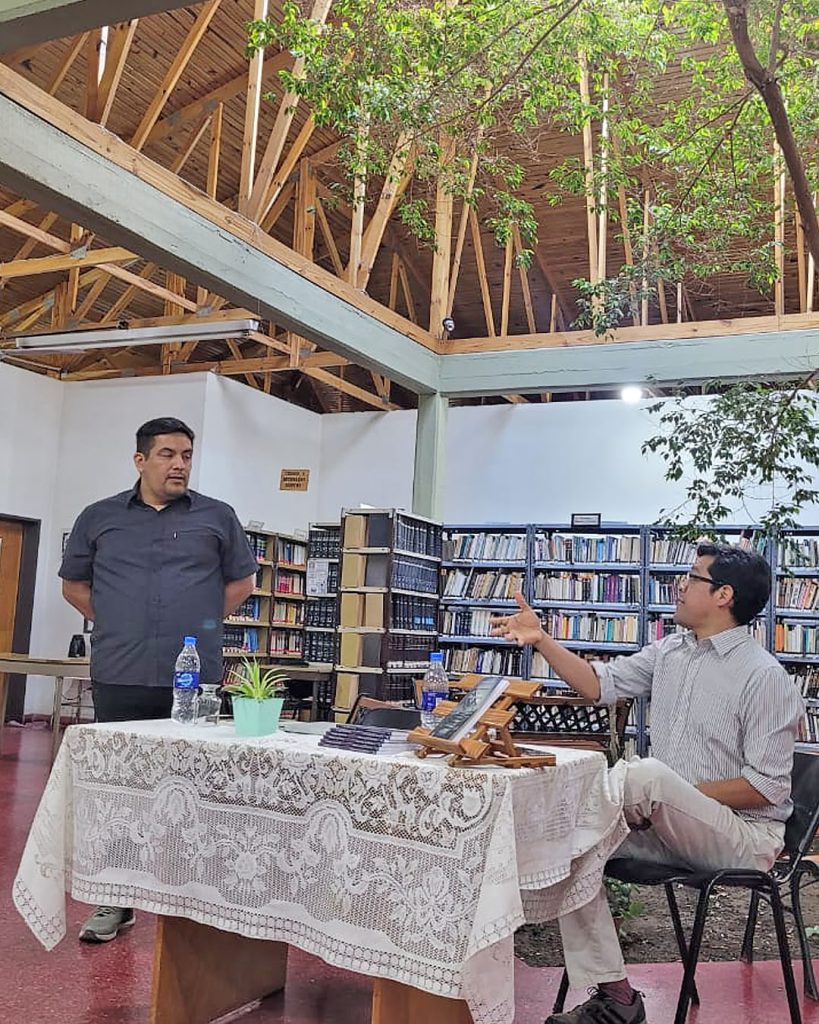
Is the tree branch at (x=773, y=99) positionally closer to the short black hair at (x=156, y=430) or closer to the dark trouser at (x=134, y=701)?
the short black hair at (x=156, y=430)

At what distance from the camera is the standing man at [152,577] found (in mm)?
3180

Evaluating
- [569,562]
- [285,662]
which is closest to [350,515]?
[285,662]

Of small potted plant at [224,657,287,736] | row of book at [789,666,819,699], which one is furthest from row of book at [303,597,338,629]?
small potted plant at [224,657,287,736]

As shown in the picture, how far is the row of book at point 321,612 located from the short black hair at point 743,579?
20.6 ft

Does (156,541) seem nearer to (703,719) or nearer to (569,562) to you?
(703,719)

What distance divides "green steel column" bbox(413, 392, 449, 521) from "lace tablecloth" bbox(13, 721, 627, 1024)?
613 cm

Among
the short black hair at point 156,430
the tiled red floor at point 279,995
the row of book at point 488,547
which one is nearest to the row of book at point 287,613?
the row of book at point 488,547

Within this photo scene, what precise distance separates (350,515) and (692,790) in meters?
5.66

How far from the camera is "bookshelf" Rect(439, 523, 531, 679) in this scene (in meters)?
9.60

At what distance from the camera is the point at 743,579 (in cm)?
296

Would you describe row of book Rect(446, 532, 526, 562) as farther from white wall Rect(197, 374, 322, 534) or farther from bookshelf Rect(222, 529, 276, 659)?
white wall Rect(197, 374, 322, 534)

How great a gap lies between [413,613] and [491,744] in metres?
6.11

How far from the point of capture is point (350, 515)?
318 inches

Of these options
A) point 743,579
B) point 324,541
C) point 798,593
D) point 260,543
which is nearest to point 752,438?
point 743,579
